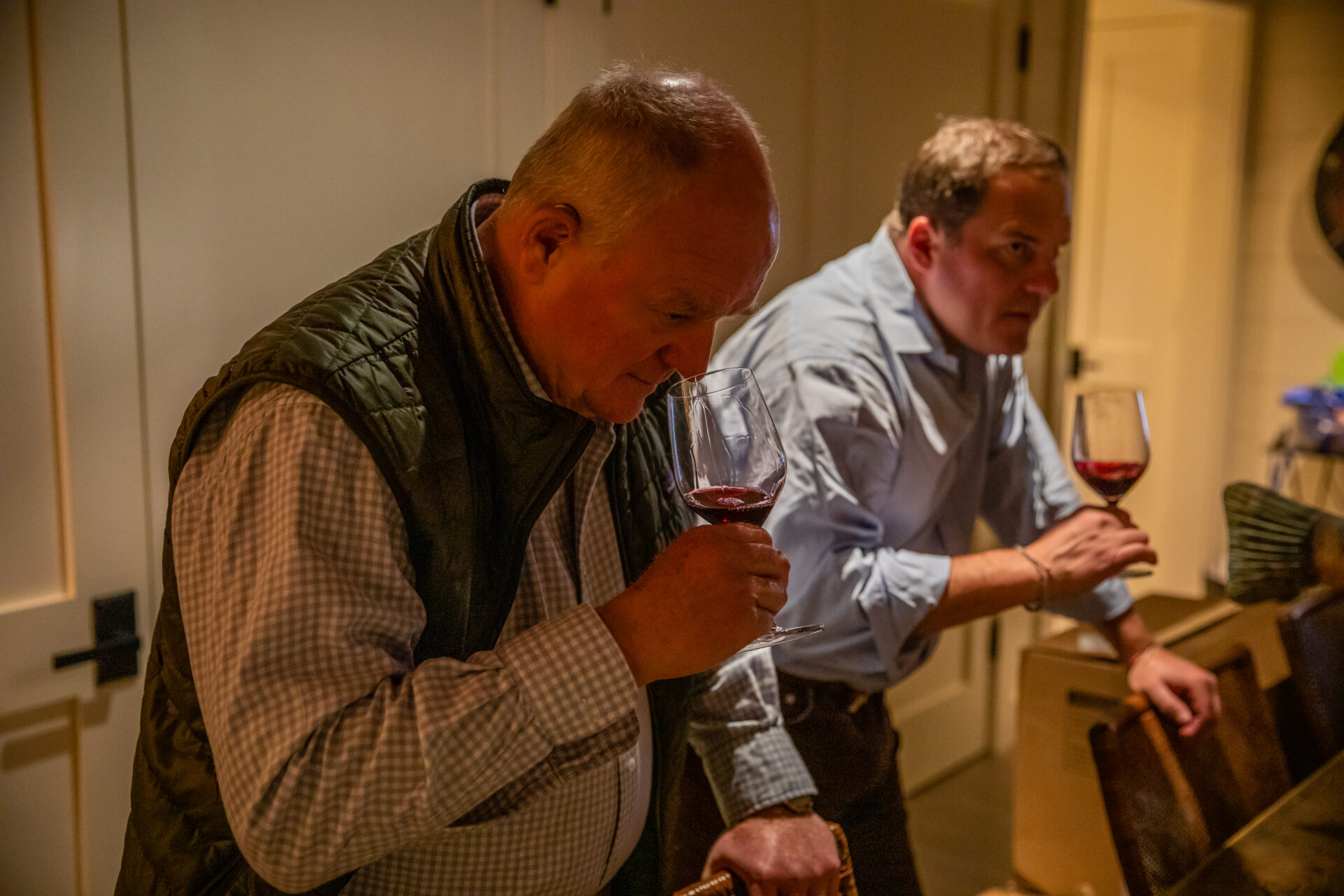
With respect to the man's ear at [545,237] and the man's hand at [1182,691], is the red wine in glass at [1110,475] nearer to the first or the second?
the man's hand at [1182,691]

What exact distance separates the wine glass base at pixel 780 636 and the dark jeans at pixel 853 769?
24.5 inches

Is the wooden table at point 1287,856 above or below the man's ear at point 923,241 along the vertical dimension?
below

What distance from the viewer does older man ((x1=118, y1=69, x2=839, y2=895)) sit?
79 cm

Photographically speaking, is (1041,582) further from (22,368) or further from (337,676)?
(22,368)

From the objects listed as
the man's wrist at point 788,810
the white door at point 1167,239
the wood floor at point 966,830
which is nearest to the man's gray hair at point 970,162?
the man's wrist at point 788,810

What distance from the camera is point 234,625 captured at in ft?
2.61

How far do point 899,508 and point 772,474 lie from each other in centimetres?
71

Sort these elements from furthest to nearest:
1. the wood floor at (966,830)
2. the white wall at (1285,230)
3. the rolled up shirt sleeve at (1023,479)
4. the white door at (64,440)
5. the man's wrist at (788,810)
A: the white wall at (1285,230) < the wood floor at (966,830) < the rolled up shirt sleeve at (1023,479) < the white door at (64,440) < the man's wrist at (788,810)

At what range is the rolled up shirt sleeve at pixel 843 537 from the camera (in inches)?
61.4

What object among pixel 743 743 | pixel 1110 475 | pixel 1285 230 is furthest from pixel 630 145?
pixel 1285 230

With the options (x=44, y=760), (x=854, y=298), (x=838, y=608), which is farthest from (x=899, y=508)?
(x=44, y=760)

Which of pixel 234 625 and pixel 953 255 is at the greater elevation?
pixel 953 255

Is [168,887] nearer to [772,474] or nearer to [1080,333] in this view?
[772,474]

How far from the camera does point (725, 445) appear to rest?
1.04 metres
